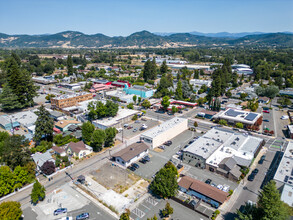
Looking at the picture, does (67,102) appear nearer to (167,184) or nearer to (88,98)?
(88,98)

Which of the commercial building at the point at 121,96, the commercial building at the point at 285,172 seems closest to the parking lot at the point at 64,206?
the commercial building at the point at 285,172

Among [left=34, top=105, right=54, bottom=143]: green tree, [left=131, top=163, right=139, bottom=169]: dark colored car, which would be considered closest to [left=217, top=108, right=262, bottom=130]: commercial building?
[left=131, top=163, right=139, bottom=169]: dark colored car

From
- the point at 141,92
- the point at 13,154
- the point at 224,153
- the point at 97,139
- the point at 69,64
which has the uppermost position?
the point at 69,64

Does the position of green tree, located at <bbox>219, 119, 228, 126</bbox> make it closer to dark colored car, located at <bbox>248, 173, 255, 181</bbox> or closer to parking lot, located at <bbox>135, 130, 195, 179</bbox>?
parking lot, located at <bbox>135, 130, 195, 179</bbox>

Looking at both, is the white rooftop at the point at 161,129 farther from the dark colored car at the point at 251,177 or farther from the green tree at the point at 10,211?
the green tree at the point at 10,211

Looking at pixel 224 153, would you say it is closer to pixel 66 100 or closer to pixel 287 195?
pixel 287 195

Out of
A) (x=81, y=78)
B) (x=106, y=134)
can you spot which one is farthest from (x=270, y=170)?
(x=81, y=78)

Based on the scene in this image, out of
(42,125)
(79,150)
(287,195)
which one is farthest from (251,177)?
(42,125)
